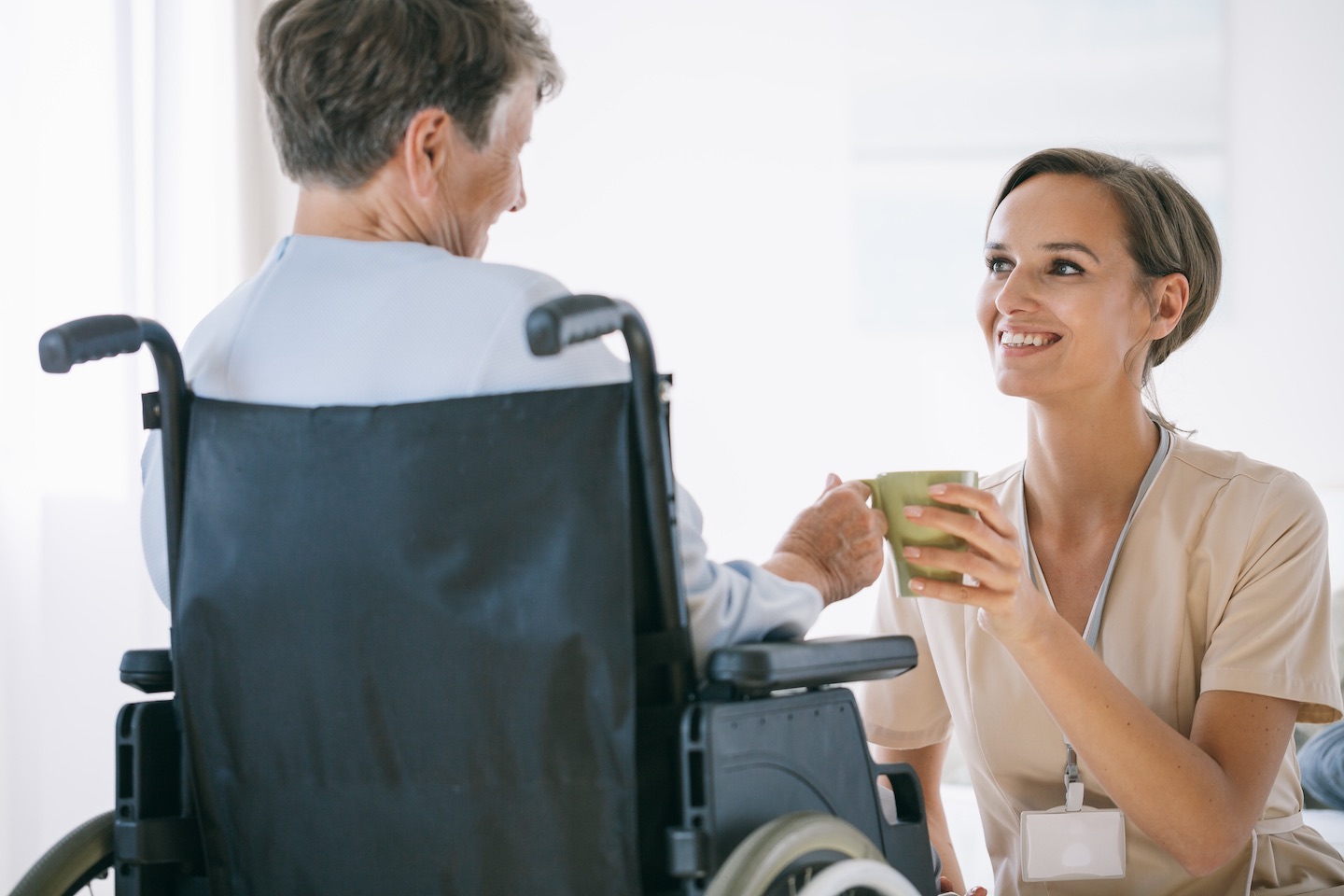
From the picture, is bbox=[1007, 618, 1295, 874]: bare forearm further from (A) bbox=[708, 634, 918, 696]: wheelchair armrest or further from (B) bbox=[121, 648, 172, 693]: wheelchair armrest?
(B) bbox=[121, 648, 172, 693]: wheelchair armrest

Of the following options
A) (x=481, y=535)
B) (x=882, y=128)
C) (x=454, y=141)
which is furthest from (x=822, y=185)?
(x=481, y=535)

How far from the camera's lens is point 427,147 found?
111cm

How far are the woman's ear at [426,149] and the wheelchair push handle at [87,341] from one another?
263 mm

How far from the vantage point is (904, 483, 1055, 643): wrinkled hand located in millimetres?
1151

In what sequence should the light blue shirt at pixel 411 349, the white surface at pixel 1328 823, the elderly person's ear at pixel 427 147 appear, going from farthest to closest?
the white surface at pixel 1328 823, the elderly person's ear at pixel 427 147, the light blue shirt at pixel 411 349

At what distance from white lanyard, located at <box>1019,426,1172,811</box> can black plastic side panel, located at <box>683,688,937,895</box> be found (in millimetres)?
390

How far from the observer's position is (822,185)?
342cm

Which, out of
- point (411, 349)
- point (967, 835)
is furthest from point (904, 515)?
point (967, 835)

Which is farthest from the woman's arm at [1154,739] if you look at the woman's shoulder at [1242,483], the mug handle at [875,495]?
the woman's shoulder at [1242,483]

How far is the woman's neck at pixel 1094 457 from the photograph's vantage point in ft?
5.40

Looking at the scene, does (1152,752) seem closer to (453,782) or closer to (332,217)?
(453,782)

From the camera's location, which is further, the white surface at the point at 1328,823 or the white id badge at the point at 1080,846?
the white surface at the point at 1328,823

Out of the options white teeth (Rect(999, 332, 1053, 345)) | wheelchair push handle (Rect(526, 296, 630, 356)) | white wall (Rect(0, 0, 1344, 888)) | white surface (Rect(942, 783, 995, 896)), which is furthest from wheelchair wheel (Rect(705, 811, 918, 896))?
white wall (Rect(0, 0, 1344, 888))

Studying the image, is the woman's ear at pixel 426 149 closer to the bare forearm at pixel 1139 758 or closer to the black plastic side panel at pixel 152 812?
the black plastic side panel at pixel 152 812
